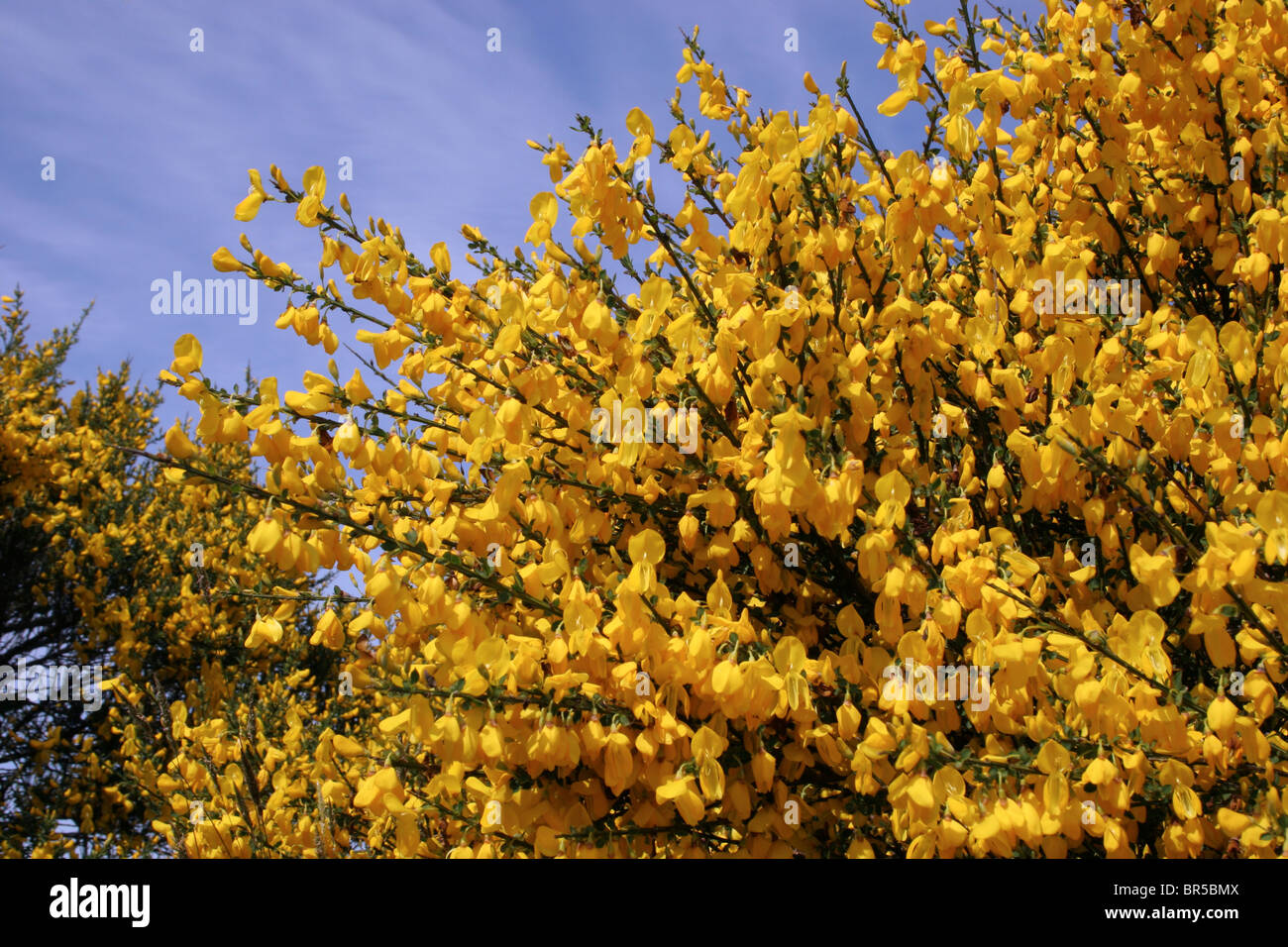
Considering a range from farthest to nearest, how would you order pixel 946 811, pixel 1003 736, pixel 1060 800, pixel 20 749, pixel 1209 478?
pixel 20 749, pixel 1003 736, pixel 1209 478, pixel 946 811, pixel 1060 800

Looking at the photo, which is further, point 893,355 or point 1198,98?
point 1198,98

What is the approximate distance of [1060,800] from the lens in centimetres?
135

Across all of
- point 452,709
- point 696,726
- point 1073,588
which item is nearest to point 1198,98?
point 1073,588

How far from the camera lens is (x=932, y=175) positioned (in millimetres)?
1727

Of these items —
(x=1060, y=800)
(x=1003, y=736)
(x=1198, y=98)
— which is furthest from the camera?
(x=1198, y=98)

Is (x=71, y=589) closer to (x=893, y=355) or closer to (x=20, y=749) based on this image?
(x=20, y=749)

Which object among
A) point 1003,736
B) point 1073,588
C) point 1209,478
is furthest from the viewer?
point 1073,588

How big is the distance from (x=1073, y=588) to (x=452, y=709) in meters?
1.34

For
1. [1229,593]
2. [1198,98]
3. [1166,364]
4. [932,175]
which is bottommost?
[1229,593]

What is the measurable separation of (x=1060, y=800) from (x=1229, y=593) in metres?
0.45

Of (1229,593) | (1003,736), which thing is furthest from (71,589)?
(1229,593)

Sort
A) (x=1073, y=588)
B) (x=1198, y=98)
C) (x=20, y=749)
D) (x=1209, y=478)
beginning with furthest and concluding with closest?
(x=20, y=749)
(x=1198, y=98)
(x=1073, y=588)
(x=1209, y=478)

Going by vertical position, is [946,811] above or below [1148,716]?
below

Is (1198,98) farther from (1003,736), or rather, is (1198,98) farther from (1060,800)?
(1060,800)
